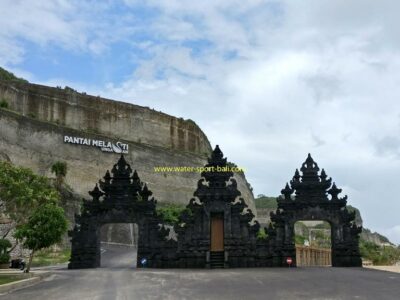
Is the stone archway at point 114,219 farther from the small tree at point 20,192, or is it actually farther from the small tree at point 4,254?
the small tree at point 4,254

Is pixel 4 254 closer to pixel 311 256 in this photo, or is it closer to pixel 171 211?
pixel 171 211

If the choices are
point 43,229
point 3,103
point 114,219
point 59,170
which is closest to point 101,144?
point 59,170

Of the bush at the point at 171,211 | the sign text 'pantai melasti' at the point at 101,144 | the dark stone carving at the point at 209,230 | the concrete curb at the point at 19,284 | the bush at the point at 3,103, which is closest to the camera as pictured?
the concrete curb at the point at 19,284

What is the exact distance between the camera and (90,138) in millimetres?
58469

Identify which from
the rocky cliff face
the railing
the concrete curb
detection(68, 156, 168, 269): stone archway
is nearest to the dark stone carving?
detection(68, 156, 168, 269): stone archway

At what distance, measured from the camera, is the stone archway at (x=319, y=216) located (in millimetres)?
29656

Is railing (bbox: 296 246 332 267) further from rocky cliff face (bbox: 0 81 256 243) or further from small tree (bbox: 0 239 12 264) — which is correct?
small tree (bbox: 0 239 12 264)

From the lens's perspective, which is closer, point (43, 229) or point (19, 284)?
point (19, 284)

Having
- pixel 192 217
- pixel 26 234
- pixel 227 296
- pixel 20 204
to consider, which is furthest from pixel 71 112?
pixel 227 296

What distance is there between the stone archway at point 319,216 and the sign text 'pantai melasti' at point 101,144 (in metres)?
32.7

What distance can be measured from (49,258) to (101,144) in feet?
68.9

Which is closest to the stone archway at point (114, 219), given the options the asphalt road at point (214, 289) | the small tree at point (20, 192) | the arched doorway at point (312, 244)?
the small tree at point (20, 192)

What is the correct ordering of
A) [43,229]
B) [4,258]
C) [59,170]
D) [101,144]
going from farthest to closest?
[101,144], [59,170], [4,258], [43,229]

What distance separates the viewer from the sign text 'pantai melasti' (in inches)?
2223
